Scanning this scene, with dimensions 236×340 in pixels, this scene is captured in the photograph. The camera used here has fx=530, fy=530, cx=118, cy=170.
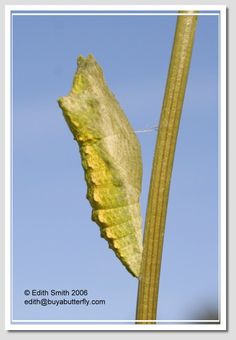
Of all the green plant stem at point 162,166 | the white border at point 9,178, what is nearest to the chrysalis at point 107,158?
the green plant stem at point 162,166

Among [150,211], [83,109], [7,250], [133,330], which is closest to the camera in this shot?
[150,211]

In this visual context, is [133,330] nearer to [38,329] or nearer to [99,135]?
[38,329]

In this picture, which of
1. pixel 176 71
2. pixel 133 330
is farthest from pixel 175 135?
pixel 133 330

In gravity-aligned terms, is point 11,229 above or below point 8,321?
above

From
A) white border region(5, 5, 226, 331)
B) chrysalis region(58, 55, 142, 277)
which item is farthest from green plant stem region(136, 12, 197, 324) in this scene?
white border region(5, 5, 226, 331)

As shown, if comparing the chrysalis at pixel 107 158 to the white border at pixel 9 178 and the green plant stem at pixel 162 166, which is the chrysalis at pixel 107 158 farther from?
the white border at pixel 9 178

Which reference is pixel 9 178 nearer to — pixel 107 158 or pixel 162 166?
pixel 107 158

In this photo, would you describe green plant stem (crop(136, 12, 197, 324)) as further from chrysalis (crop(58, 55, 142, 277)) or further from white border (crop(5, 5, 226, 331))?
white border (crop(5, 5, 226, 331))
